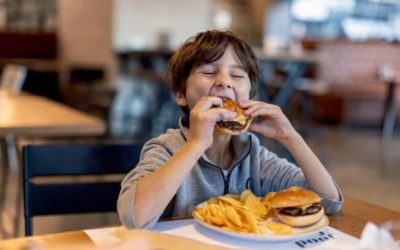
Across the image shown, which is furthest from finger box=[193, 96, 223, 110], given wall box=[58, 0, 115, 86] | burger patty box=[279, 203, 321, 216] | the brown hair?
wall box=[58, 0, 115, 86]

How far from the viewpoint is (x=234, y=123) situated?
41.4 inches

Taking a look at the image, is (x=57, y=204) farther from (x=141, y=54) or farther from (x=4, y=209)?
(x=141, y=54)

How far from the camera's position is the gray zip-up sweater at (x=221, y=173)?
1.14 metres

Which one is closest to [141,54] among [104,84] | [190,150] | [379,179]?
[104,84]

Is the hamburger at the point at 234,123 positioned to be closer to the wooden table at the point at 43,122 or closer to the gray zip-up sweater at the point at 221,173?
the gray zip-up sweater at the point at 221,173

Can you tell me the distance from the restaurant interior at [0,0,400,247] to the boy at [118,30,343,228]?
7.66ft

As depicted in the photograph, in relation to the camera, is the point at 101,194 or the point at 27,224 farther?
the point at 101,194

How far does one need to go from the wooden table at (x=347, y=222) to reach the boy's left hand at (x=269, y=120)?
0.69 ft

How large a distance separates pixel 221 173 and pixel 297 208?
0.79ft

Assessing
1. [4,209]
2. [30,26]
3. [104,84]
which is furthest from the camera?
[30,26]

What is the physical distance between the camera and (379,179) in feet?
14.9

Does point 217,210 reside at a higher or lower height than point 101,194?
higher

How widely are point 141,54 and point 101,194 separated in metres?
4.71

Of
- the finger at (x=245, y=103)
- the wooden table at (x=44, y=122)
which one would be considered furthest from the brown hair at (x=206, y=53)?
the wooden table at (x=44, y=122)
